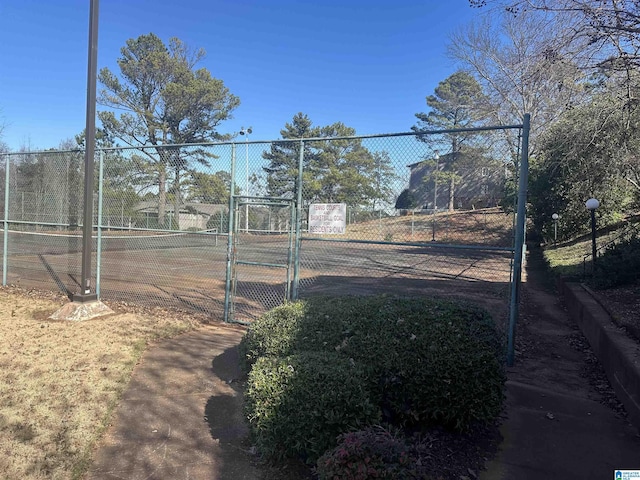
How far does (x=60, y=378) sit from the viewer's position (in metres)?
4.17

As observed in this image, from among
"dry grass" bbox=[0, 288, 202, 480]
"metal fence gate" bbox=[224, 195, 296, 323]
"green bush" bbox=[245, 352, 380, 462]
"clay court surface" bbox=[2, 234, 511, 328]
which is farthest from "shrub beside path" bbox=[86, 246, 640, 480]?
"clay court surface" bbox=[2, 234, 511, 328]

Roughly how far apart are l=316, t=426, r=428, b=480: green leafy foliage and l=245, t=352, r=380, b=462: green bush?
14.8 inches

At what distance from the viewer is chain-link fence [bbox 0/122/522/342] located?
5.30 meters

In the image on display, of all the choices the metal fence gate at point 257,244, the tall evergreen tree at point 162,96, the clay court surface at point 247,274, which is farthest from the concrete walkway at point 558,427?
the tall evergreen tree at point 162,96

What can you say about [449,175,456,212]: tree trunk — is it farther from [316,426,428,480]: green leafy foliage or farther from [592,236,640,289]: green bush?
[592,236,640,289]: green bush

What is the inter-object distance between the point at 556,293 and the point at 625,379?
8.02 metres

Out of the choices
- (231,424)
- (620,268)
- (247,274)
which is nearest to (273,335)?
(231,424)

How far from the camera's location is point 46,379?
13.5ft

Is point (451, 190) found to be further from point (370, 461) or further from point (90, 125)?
point (90, 125)

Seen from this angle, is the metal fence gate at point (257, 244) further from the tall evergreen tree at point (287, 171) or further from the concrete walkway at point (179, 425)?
the concrete walkway at point (179, 425)

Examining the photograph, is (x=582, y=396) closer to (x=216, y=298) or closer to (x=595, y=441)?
(x=595, y=441)

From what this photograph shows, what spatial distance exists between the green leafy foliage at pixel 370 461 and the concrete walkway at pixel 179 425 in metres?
0.86

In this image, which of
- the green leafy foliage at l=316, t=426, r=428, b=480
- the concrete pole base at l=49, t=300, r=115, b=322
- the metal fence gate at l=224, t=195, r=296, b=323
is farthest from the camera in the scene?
the concrete pole base at l=49, t=300, r=115, b=322

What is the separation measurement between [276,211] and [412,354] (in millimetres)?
4392
